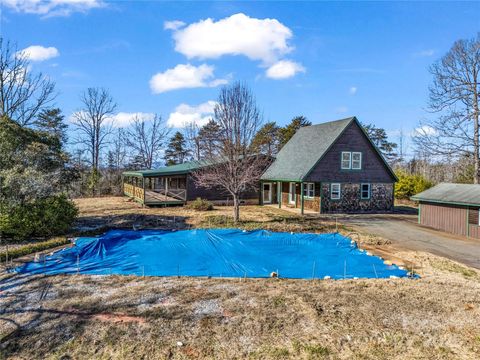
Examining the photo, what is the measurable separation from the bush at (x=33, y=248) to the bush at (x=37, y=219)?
3.26ft

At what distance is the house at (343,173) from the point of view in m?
21.7

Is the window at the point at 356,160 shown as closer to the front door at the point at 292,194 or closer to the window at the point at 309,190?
the window at the point at 309,190

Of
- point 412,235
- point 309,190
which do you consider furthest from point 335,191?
point 412,235

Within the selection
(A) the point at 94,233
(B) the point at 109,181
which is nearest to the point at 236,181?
(A) the point at 94,233

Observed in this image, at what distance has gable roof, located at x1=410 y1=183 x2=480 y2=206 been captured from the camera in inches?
569

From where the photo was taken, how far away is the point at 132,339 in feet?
17.8

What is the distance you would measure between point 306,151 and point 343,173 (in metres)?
3.32

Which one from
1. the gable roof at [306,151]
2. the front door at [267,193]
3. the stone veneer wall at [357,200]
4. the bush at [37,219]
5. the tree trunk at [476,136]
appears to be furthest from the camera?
the front door at [267,193]

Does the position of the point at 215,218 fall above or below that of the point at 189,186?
below

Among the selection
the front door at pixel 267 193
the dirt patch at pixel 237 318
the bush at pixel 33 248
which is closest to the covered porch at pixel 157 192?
the front door at pixel 267 193

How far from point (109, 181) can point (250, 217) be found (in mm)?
22902

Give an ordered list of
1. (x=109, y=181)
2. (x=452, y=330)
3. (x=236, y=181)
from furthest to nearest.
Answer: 1. (x=109, y=181)
2. (x=236, y=181)
3. (x=452, y=330)

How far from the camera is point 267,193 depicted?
27.4 m

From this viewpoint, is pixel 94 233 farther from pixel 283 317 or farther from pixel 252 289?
pixel 283 317
